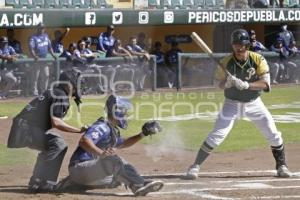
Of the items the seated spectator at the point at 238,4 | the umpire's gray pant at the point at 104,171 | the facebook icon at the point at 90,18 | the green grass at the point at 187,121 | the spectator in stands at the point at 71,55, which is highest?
the seated spectator at the point at 238,4

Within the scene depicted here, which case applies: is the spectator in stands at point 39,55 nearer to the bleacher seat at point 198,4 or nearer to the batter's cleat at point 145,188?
the bleacher seat at point 198,4

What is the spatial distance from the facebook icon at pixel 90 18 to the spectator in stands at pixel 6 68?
2.90 metres

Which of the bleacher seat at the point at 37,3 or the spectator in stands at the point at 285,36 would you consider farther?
the spectator in stands at the point at 285,36

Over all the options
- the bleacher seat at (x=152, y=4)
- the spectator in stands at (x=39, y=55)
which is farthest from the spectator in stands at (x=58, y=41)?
the bleacher seat at (x=152, y=4)

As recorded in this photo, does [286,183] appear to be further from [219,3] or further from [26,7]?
[219,3]

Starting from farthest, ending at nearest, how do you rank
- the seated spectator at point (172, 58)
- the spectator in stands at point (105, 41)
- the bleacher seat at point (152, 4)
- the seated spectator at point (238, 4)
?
the seated spectator at point (238, 4) < the bleacher seat at point (152, 4) < the seated spectator at point (172, 58) < the spectator in stands at point (105, 41)

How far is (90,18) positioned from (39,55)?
2366 millimetres

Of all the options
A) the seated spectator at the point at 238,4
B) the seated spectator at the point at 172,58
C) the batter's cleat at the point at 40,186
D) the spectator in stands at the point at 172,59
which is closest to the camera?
the batter's cleat at the point at 40,186

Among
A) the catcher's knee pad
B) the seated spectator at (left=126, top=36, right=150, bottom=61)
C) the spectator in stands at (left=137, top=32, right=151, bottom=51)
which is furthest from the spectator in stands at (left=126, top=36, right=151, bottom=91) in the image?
the catcher's knee pad

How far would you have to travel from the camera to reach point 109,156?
7887 mm

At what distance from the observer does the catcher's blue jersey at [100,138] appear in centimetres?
790

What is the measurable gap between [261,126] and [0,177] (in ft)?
10.5

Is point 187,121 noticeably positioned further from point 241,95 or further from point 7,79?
point 241,95

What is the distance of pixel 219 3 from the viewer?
1001 inches
